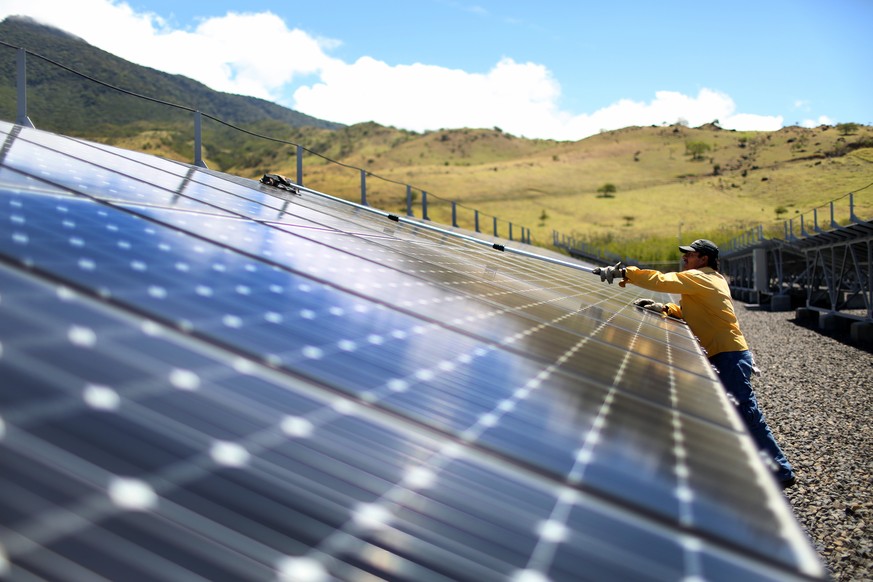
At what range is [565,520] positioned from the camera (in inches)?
77.7

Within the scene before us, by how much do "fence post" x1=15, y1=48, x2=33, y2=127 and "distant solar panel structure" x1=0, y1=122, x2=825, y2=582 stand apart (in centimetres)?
778

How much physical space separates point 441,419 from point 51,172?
181 inches

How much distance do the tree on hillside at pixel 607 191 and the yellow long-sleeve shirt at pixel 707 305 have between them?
125m

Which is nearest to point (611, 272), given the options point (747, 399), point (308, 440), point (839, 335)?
point (747, 399)

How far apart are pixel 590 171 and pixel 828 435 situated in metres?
145

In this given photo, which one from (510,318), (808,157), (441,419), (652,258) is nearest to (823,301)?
(652,258)

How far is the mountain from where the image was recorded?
1217cm

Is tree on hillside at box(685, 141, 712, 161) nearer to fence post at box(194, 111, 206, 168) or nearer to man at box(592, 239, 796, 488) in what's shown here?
fence post at box(194, 111, 206, 168)

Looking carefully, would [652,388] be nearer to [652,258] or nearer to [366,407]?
[366,407]

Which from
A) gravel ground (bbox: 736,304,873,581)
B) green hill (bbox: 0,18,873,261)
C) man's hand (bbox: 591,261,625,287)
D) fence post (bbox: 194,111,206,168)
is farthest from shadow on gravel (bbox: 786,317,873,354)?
green hill (bbox: 0,18,873,261)

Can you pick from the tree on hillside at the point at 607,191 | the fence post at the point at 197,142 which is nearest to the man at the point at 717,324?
the fence post at the point at 197,142

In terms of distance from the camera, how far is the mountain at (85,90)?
1217 cm

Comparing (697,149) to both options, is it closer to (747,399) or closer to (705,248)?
(705,248)

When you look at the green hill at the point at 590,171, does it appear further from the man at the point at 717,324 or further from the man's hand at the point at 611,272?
the man at the point at 717,324
